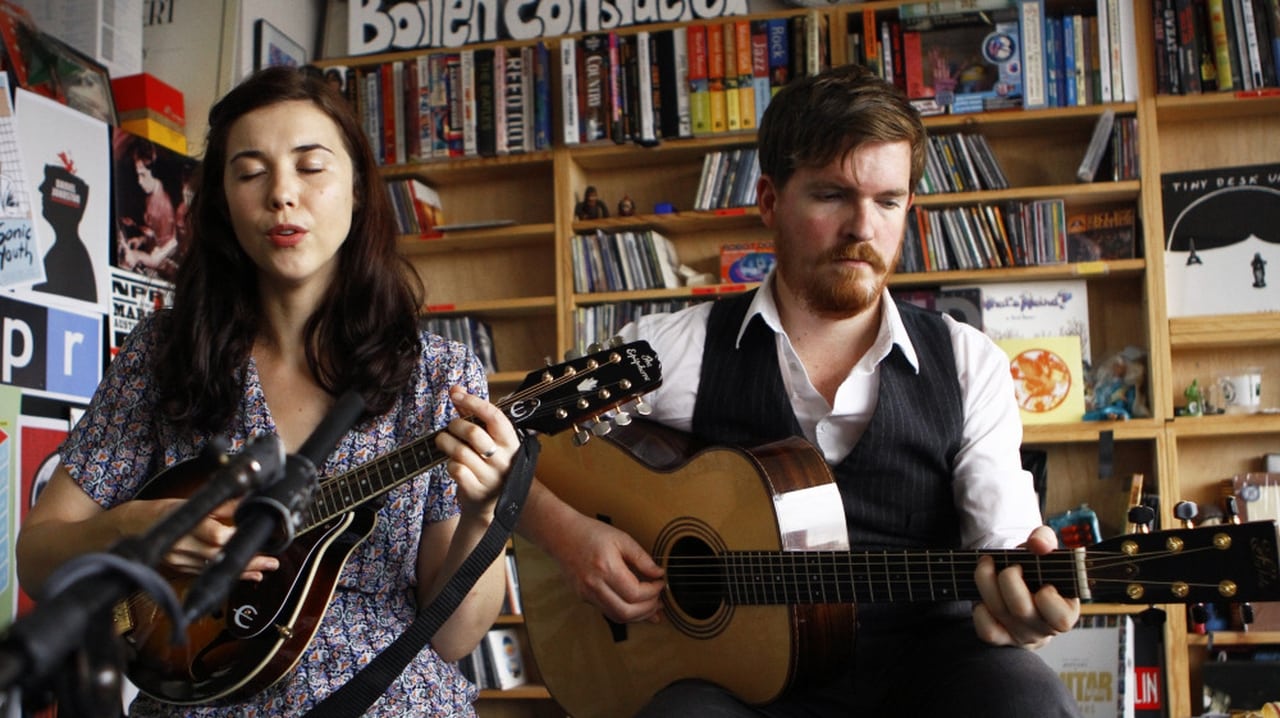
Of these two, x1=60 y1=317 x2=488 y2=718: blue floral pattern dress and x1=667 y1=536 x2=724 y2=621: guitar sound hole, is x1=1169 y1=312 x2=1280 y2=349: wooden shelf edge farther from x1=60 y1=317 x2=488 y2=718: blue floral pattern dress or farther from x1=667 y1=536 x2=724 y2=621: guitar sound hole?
x1=60 y1=317 x2=488 y2=718: blue floral pattern dress

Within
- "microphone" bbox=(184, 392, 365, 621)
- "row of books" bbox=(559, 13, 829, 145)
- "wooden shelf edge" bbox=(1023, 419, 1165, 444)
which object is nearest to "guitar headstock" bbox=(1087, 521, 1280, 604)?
"microphone" bbox=(184, 392, 365, 621)

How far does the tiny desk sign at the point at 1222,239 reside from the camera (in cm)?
326

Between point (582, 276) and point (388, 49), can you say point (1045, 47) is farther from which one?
point (388, 49)

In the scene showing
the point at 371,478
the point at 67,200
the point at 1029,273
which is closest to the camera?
the point at 371,478

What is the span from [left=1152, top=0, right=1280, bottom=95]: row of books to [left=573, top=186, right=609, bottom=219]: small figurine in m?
1.72

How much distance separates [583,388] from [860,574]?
435 millimetres

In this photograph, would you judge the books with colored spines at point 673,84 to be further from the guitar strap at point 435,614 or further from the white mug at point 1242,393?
the guitar strap at point 435,614

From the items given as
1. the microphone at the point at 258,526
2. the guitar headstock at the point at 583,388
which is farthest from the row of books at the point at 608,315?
the microphone at the point at 258,526

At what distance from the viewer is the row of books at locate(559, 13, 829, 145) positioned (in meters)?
3.49

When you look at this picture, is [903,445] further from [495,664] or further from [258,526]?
[495,664]

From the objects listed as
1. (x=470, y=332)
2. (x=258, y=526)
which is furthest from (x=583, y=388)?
(x=470, y=332)

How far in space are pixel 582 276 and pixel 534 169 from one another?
0.48 metres

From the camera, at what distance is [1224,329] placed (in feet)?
10.5

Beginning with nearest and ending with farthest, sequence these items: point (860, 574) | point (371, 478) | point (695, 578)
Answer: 1. point (371, 478)
2. point (860, 574)
3. point (695, 578)
